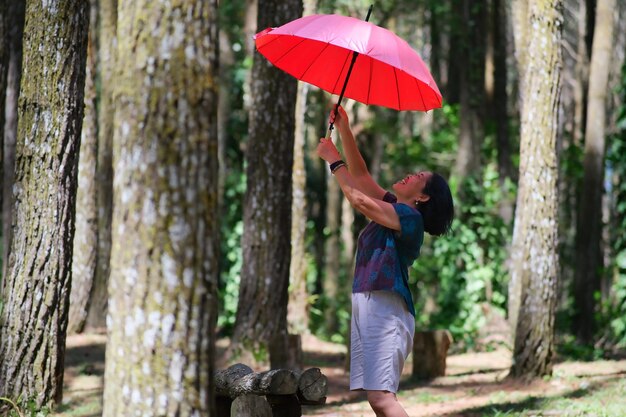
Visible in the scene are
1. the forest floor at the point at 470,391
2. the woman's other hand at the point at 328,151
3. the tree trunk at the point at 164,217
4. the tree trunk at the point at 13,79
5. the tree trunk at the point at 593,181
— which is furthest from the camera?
the tree trunk at the point at 593,181

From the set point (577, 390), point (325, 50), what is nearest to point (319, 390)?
point (325, 50)

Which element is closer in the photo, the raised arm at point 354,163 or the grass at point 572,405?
the raised arm at point 354,163

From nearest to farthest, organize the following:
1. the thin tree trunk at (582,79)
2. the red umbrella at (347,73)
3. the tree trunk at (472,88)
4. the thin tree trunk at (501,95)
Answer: the red umbrella at (347,73), the tree trunk at (472,88), the thin tree trunk at (501,95), the thin tree trunk at (582,79)

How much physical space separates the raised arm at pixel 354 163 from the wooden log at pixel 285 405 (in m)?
1.55

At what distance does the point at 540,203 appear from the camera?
1020 cm

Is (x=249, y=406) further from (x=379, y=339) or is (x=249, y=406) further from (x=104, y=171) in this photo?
(x=104, y=171)

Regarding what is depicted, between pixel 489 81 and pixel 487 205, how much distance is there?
4.31 metres

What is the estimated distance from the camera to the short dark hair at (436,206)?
5.76 metres

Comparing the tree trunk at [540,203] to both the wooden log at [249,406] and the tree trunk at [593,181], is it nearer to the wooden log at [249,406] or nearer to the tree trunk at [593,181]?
the tree trunk at [593,181]

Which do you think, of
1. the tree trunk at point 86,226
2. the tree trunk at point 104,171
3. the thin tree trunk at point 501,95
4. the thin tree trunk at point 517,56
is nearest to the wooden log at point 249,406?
the tree trunk at point 86,226

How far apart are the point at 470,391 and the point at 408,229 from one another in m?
5.28

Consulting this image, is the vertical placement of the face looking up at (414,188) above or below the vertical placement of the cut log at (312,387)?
above

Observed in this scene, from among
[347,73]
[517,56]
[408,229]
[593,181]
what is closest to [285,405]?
[408,229]

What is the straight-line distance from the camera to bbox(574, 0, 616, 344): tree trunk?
1453cm
